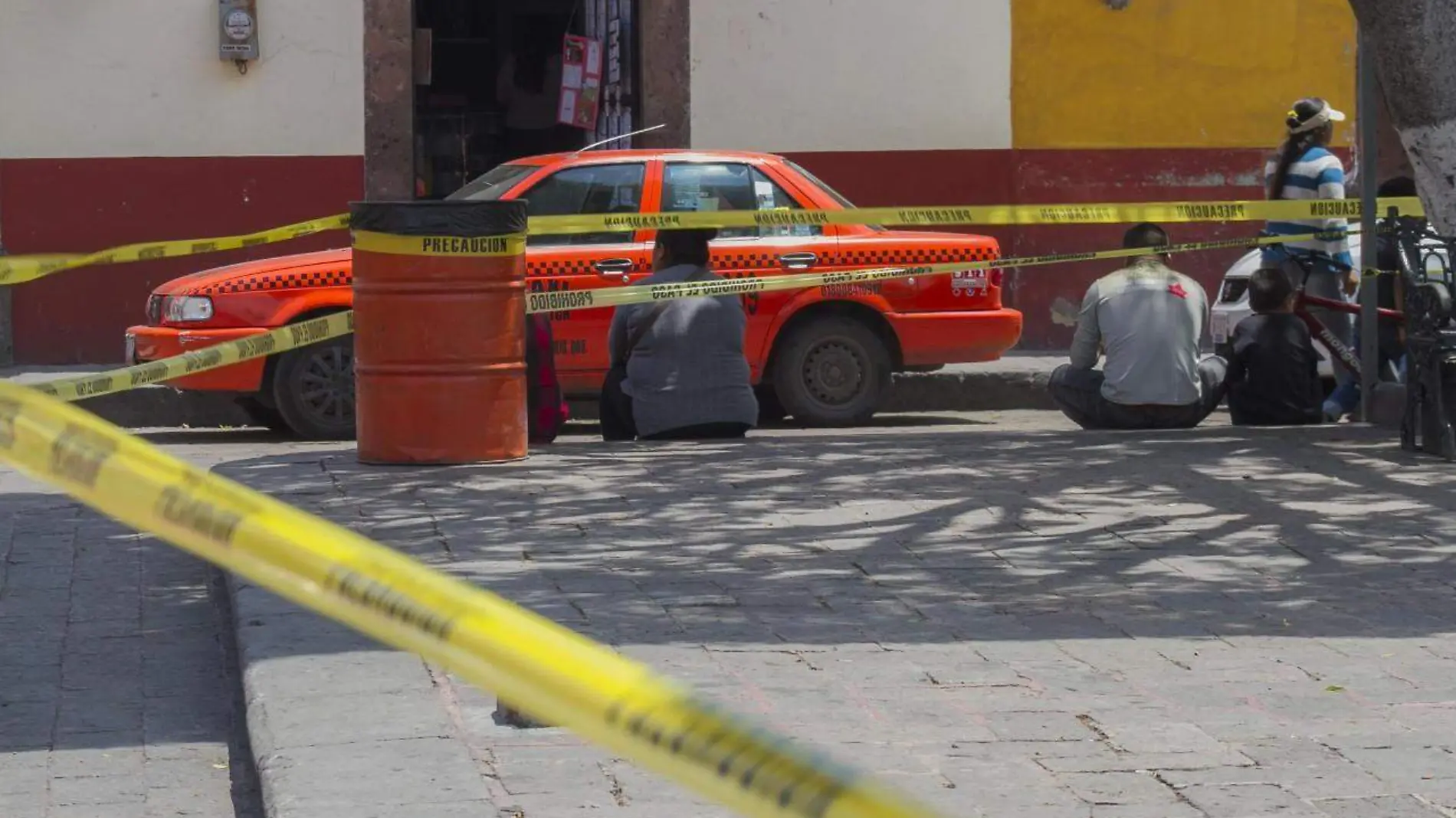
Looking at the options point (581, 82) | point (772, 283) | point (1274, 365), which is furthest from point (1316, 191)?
point (581, 82)

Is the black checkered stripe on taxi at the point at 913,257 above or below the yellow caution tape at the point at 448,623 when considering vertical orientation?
above

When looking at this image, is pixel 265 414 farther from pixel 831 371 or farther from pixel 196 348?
pixel 831 371

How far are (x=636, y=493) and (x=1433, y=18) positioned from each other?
3.33 metres

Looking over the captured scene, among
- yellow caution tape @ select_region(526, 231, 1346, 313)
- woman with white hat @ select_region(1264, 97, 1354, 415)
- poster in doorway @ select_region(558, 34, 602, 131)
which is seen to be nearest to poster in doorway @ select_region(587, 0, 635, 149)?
poster in doorway @ select_region(558, 34, 602, 131)

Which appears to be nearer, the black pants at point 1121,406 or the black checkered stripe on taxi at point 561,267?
the black pants at point 1121,406

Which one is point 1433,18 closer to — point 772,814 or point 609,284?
point 609,284

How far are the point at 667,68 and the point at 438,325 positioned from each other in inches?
300

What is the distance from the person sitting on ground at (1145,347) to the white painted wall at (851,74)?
19.1 feet

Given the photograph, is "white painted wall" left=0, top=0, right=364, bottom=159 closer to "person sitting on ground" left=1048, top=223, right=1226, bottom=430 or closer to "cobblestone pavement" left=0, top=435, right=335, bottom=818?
"person sitting on ground" left=1048, top=223, right=1226, bottom=430

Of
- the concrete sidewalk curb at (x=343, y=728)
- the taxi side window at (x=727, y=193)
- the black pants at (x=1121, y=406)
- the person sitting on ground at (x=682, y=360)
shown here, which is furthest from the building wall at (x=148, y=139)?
the concrete sidewalk curb at (x=343, y=728)

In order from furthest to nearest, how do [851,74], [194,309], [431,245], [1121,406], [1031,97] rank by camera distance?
[1031,97] < [851,74] < [194,309] < [1121,406] < [431,245]

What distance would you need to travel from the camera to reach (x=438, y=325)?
28.5ft

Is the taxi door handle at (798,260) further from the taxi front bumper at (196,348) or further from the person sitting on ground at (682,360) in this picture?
the taxi front bumper at (196,348)

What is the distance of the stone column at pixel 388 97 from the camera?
1555cm
